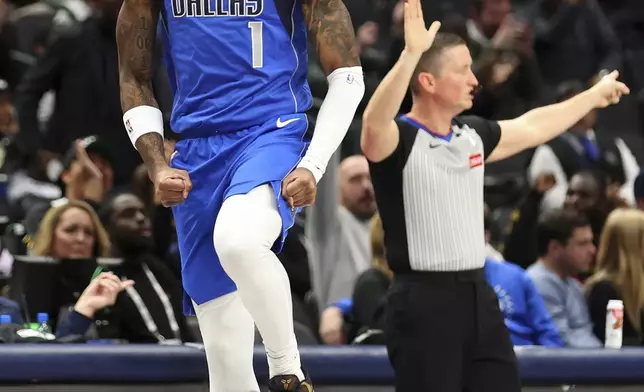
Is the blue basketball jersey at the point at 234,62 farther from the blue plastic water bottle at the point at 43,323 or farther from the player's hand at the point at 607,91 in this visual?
the blue plastic water bottle at the point at 43,323

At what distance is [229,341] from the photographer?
4.12m

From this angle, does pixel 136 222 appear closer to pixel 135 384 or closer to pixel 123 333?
pixel 123 333

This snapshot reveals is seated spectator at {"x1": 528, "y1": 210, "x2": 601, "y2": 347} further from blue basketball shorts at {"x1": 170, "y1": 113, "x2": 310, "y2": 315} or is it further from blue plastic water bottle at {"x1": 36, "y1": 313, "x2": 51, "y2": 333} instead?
blue basketball shorts at {"x1": 170, "y1": 113, "x2": 310, "y2": 315}

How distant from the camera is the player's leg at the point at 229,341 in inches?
162

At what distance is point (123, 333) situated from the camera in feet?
20.1

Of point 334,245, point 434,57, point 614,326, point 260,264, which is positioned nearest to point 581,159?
point 334,245

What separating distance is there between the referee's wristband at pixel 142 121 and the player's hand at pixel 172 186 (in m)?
0.24

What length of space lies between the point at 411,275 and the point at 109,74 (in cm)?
418

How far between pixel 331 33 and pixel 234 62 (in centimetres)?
32

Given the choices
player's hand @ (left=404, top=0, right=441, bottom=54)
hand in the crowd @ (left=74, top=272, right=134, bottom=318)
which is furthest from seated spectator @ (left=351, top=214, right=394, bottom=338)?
player's hand @ (left=404, top=0, right=441, bottom=54)

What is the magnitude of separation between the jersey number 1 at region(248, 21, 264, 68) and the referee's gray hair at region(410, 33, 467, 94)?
1.18 metres

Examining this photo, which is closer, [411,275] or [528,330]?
[411,275]

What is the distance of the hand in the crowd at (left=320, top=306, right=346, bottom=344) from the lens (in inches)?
258

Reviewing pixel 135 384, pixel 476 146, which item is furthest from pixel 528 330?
pixel 135 384
